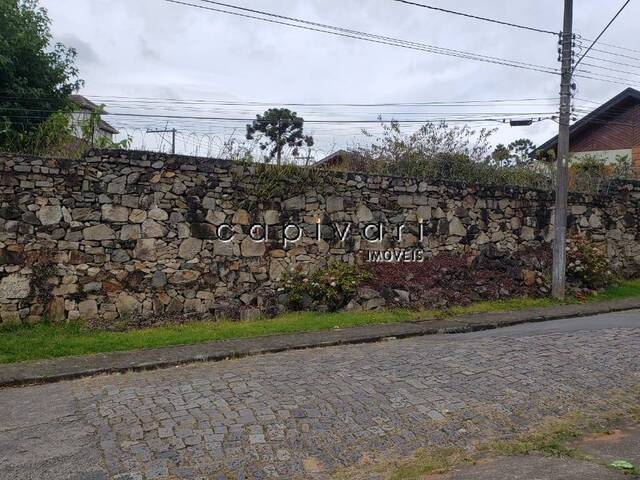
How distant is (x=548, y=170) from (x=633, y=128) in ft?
36.7

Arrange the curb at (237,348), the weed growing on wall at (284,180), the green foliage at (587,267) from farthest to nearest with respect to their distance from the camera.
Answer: the green foliage at (587,267)
the weed growing on wall at (284,180)
the curb at (237,348)

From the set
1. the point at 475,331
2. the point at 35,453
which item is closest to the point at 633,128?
the point at 475,331

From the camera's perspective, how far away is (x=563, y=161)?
12125 millimetres

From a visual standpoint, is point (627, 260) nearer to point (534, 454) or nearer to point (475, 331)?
point (475, 331)

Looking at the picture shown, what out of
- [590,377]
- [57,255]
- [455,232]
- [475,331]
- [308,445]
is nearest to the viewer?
[308,445]

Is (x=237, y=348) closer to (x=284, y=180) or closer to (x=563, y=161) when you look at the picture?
Result: (x=284, y=180)

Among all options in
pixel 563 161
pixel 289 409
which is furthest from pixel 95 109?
pixel 563 161

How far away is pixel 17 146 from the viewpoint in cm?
899

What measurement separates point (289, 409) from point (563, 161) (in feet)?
31.4

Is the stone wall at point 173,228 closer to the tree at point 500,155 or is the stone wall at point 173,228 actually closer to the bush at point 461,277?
the bush at point 461,277

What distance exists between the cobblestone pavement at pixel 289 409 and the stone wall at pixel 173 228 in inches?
110

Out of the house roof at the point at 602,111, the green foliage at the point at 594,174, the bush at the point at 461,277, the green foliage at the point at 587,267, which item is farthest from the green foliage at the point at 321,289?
the house roof at the point at 602,111

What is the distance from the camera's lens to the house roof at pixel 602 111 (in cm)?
2330

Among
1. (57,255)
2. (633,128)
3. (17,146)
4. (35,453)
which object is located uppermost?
(633,128)
